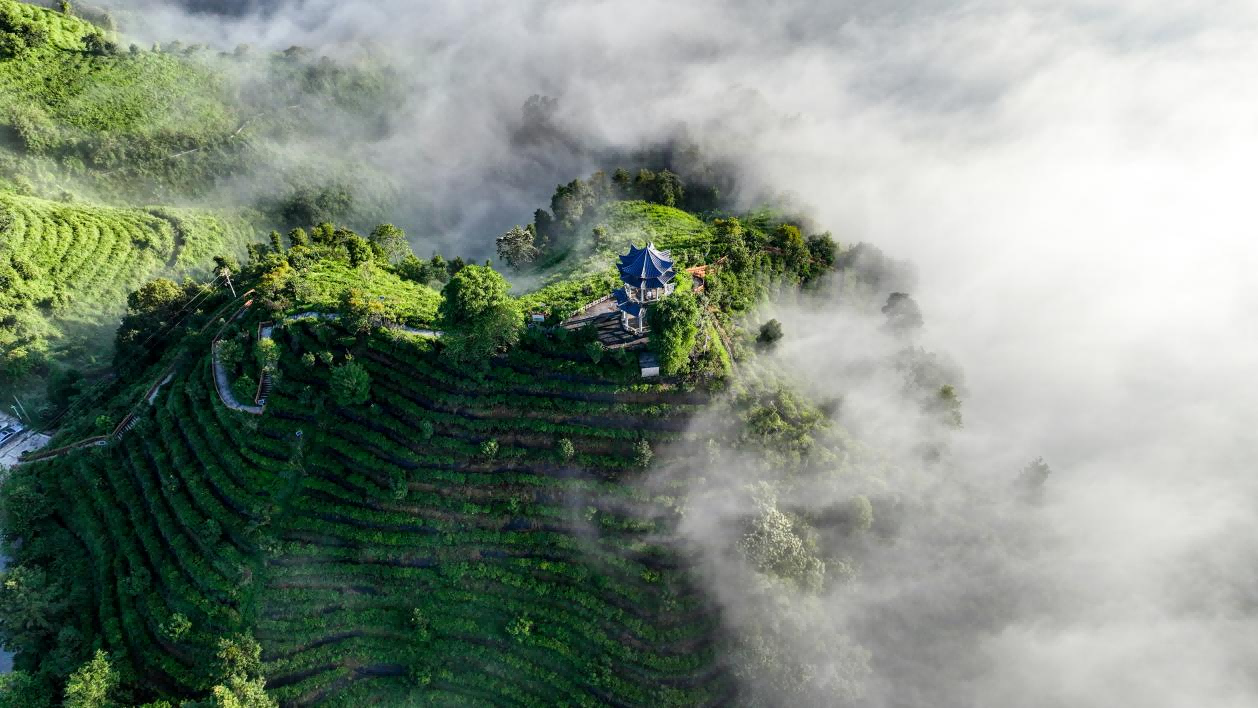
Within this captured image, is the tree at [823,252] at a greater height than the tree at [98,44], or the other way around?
the tree at [98,44]

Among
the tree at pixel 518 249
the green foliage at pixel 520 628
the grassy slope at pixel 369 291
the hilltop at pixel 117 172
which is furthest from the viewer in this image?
the tree at pixel 518 249

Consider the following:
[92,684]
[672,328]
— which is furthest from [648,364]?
[92,684]

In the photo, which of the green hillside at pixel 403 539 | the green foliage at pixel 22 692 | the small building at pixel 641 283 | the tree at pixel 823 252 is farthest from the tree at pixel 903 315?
the green foliage at pixel 22 692

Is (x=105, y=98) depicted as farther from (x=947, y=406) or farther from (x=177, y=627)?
(x=947, y=406)

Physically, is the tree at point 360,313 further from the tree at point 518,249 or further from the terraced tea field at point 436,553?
the tree at point 518,249

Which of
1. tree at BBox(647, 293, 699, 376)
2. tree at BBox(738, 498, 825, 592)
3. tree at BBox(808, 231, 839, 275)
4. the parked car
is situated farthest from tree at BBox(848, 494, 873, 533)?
the parked car

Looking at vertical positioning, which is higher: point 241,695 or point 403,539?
point 403,539
